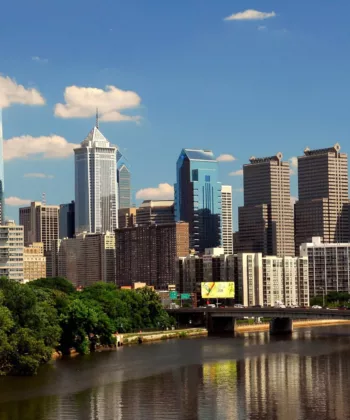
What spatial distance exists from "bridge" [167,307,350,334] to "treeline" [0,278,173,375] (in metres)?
9.07

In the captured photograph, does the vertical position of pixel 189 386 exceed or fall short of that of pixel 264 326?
it falls short

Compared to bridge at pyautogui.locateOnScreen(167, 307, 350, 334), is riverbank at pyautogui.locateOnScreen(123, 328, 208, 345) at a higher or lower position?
lower

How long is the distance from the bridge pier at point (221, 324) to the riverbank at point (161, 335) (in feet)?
17.1

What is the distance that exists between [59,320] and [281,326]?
6148 cm

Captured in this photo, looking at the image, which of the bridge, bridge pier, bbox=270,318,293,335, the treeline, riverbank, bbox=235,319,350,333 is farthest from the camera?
riverbank, bbox=235,319,350,333

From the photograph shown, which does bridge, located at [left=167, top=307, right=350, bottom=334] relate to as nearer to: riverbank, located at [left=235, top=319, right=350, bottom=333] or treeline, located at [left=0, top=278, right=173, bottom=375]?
riverbank, located at [left=235, top=319, right=350, bottom=333]

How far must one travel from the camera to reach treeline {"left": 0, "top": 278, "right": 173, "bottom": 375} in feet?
337

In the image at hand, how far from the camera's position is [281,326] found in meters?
175

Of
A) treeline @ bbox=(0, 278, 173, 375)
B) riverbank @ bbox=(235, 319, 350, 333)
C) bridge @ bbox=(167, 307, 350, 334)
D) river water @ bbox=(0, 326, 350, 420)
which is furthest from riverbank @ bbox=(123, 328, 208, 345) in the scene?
river water @ bbox=(0, 326, 350, 420)

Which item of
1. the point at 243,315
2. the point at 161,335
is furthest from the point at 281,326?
the point at 161,335

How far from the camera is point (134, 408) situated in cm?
8362

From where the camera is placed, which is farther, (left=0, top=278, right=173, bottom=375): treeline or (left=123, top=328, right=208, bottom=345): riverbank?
(left=123, top=328, right=208, bottom=345): riverbank

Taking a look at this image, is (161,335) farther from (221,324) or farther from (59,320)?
(59,320)

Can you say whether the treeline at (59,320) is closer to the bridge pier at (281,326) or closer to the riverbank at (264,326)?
the riverbank at (264,326)
